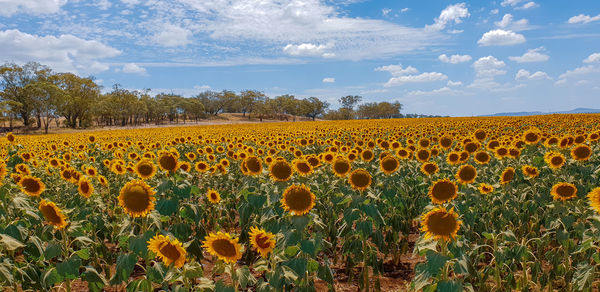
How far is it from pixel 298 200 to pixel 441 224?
141 centimetres

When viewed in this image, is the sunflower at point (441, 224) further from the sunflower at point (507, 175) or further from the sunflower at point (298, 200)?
the sunflower at point (507, 175)

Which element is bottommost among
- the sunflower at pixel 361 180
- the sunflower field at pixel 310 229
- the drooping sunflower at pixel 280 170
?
the sunflower field at pixel 310 229

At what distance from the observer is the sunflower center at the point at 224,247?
9.50ft

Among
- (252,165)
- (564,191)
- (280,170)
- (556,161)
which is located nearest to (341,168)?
(280,170)

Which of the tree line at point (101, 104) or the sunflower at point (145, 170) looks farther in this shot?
the tree line at point (101, 104)

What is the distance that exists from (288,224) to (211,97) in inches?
6647

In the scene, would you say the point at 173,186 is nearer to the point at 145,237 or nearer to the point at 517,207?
the point at 145,237

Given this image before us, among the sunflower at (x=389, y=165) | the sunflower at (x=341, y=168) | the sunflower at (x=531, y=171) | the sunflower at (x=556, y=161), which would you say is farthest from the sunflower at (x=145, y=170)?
the sunflower at (x=556, y=161)

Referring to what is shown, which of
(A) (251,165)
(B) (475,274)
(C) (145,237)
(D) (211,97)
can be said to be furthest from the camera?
(D) (211,97)

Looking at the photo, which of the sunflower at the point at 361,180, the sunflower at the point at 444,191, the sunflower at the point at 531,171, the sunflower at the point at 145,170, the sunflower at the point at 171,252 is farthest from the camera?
the sunflower at the point at 531,171

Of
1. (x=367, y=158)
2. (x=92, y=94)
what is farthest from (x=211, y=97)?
(x=367, y=158)

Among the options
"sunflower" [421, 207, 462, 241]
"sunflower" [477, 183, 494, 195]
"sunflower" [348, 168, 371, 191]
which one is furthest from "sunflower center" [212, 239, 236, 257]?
"sunflower" [477, 183, 494, 195]

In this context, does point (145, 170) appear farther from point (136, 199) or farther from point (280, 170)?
point (280, 170)

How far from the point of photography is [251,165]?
18.5 ft
